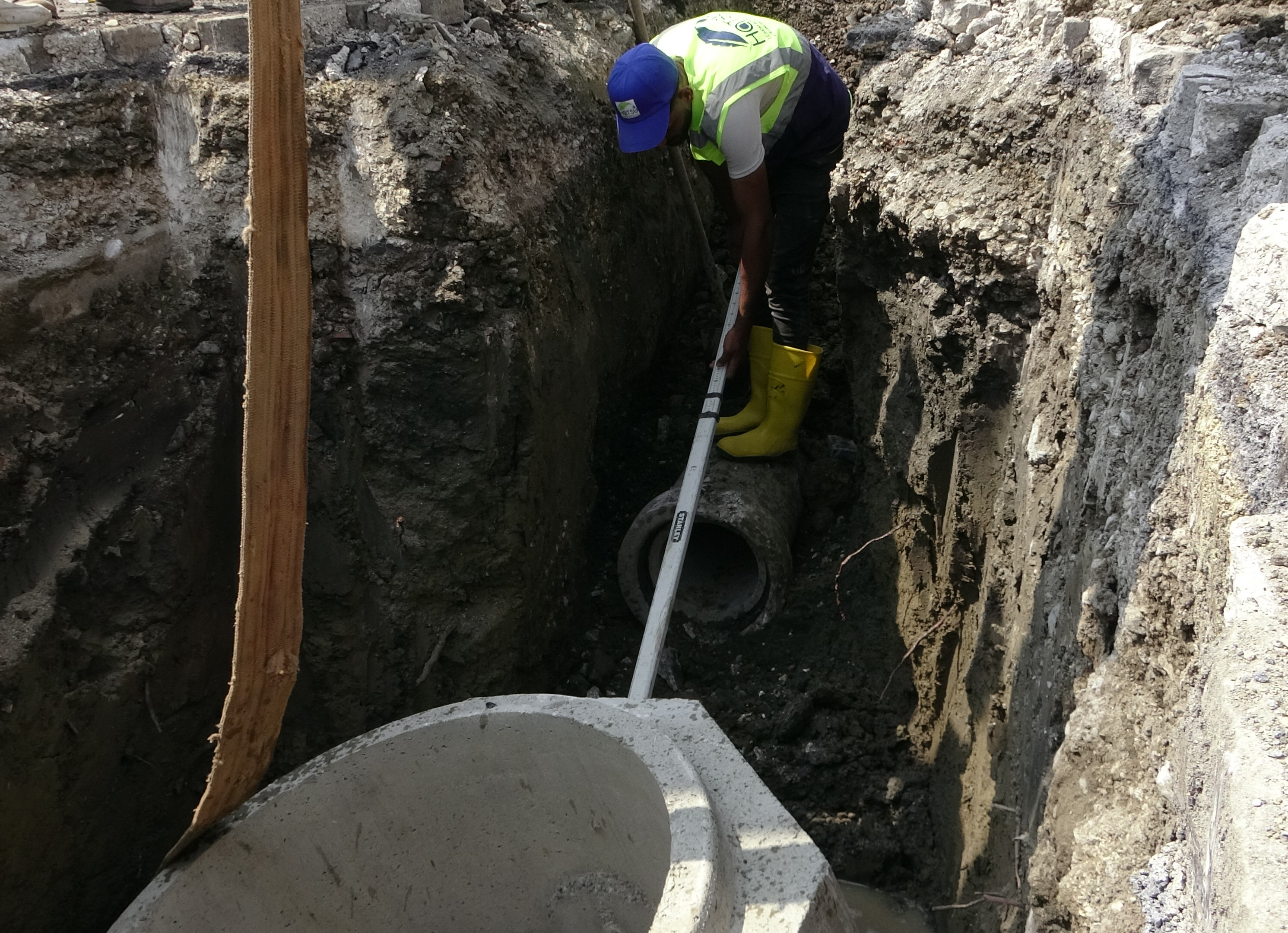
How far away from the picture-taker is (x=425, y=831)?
8.25 feet

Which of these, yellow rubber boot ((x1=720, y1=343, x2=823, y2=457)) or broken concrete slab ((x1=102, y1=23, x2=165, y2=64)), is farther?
yellow rubber boot ((x1=720, y1=343, x2=823, y2=457))

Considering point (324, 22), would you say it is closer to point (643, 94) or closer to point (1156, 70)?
point (643, 94)

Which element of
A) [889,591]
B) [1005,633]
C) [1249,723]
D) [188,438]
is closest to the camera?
[1249,723]

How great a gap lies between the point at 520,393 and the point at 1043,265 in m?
1.53

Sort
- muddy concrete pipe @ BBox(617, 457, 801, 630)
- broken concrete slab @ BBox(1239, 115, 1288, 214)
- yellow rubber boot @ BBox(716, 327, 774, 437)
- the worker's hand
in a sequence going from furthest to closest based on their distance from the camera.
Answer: yellow rubber boot @ BBox(716, 327, 774, 437), the worker's hand, muddy concrete pipe @ BBox(617, 457, 801, 630), broken concrete slab @ BBox(1239, 115, 1288, 214)

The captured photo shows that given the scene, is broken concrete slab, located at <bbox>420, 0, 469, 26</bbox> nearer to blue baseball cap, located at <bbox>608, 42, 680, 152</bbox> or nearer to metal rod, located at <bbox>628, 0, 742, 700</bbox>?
blue baseball cap, located at <bbox>608, 42, 680, 152</bbox>

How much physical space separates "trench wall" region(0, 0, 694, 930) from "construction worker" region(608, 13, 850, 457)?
475 millimetres

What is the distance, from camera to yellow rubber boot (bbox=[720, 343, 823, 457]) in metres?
3.67

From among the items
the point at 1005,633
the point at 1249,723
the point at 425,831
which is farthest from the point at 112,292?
the point at 1249,723

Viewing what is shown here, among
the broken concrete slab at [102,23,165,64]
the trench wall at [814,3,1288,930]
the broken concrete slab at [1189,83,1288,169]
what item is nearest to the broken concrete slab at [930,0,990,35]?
the trench wall at [814,3,1288,930]

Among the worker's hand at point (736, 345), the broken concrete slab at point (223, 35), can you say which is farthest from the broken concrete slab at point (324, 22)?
the worker's hand at point (736, 345)

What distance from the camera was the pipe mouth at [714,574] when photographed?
12.0ft

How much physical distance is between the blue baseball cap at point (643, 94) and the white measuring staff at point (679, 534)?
61cm

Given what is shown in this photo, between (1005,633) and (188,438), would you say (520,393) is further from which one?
(1005,633)
